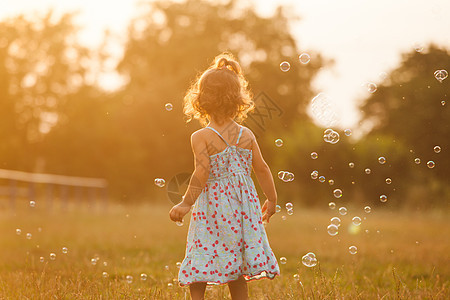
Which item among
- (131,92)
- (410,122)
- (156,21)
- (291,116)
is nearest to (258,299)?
(410,122)

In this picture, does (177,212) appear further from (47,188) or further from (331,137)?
(47,188)

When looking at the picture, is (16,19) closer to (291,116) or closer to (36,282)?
(291,116)

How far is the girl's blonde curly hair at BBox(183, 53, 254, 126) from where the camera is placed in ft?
11.8

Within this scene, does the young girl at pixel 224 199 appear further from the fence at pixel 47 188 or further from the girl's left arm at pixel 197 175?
the fence at pixel 47 188

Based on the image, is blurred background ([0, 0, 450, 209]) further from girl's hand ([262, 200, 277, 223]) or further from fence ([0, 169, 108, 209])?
girl's hand ([262, 200, 277, 223])

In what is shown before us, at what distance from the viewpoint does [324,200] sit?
20.9 metres

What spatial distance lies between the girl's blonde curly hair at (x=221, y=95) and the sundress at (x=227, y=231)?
0.41 feet

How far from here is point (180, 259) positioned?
661 centimetres

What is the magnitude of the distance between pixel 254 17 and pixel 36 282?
87.7 ft

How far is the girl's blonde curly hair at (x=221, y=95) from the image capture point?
359cm

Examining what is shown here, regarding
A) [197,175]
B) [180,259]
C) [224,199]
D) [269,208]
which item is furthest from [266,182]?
[180,259]

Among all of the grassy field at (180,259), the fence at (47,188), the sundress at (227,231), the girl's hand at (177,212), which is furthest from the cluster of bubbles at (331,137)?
the fence at (47,188)

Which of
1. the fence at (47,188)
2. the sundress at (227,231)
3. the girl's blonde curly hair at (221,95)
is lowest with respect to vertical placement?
the sundress at (227,231)

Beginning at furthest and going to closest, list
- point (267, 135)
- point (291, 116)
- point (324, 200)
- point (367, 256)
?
point (291, 116), point (267, 135), point (324, 200), point (367, 256)
